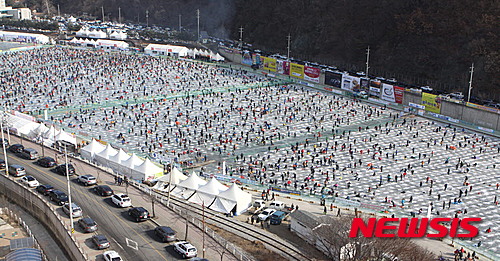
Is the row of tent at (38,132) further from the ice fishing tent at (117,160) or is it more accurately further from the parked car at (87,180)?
the parked car at (87,180)

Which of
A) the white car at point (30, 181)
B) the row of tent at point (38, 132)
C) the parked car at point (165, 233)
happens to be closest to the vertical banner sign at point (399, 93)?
the row of tent at point (38, 132)

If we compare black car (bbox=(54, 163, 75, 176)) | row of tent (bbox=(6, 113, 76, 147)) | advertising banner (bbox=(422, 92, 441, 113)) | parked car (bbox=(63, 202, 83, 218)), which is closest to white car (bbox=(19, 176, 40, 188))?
black car (bbox=(54, 163, 75, 176))

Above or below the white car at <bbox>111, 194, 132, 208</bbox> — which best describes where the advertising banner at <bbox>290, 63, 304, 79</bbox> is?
above

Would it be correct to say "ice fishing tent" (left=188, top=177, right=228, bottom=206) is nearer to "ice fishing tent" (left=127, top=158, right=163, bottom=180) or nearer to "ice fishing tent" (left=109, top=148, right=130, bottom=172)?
"ice fishing tent" (left=127, top=158, right=163, bottom=180)

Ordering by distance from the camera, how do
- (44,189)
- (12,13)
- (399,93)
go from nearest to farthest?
(44,189)
(399,93)
(12,13)

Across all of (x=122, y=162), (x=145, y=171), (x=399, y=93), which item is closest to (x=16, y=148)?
(x=122, y=162)

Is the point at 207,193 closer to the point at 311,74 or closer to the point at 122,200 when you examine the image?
the point at 122,200

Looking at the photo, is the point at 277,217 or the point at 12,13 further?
the point at 12,13
